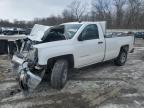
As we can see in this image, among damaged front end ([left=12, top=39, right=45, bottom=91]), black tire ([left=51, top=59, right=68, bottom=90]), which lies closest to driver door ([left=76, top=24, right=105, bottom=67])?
black tire ([left=51, top=59, right=68, bottom=90])

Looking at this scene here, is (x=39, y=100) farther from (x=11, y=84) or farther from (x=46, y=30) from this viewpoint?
(x=46, y=30)

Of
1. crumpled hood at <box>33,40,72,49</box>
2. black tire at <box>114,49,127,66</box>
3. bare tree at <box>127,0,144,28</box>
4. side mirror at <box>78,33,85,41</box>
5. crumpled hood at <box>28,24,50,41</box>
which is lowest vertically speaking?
black tire at <box>114,49,127,66</box>

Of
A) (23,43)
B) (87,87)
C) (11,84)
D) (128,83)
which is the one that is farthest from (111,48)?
(11,84)

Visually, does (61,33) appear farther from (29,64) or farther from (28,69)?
(28,69)

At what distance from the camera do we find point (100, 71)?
9.19 meters

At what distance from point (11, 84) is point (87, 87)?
231 cm

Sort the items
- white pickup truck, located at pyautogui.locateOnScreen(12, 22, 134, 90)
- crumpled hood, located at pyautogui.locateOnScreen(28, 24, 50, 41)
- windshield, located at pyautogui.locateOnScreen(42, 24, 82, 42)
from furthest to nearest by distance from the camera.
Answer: windshield, located at pyautogui.locateOnScreen(42, 24, 82, 42)
crumpled hood, located at pyautogui.locateOnScreen(28, 24, 50, 41)
white pickup truck, located at pyautogui.locateOnScreen(12, 22, 134, 90)

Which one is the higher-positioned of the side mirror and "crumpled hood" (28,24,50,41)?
"crumpled hood" (28,24,50,41)

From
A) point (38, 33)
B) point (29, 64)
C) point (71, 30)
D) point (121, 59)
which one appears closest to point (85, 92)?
point (29, 64)

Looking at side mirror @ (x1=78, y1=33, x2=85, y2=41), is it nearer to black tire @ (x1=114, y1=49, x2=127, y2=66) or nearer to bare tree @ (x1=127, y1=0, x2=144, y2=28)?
black tire @ (x1=114, y1=49, x2=127, y2=66)

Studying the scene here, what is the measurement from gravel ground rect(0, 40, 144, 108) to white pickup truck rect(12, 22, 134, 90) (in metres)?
0.36

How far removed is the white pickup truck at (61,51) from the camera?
21.0 feet

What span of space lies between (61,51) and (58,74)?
645 millimetres

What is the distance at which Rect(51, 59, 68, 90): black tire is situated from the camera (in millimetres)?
6646
